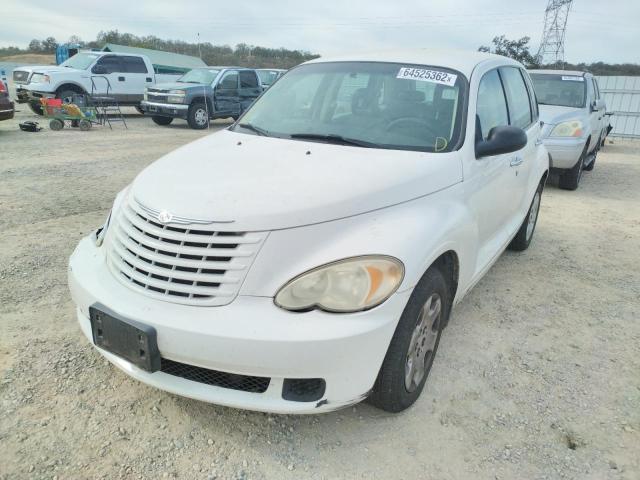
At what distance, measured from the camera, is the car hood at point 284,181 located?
2.12m

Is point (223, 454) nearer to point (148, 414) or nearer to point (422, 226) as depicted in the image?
point (148, 414)

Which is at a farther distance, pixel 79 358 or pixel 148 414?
pixel 79 358

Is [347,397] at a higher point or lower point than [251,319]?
lower

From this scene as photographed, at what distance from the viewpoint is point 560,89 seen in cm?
849

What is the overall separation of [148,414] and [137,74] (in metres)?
15.8

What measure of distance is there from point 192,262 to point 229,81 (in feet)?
44.3

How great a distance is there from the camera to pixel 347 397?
2.05 metres

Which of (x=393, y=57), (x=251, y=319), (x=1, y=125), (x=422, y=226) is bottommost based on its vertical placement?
(x=1, y=125)

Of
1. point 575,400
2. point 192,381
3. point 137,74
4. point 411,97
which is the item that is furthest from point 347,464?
point 137,74

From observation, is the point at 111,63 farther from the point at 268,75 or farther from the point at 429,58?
the point at 429,58

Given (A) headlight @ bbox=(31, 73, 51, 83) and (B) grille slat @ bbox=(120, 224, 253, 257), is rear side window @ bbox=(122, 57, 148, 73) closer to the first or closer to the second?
(A) headlight @ bbox=(31, 73, 51, 83)

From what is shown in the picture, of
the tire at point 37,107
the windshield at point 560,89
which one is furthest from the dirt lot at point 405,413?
the tire at point 37,107

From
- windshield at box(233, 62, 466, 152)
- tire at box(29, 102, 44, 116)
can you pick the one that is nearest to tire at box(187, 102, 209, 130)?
tire at box(29, 102, 44, 116)

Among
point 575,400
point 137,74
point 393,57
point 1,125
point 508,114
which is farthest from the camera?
point 137,74
